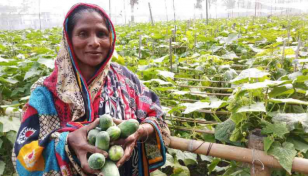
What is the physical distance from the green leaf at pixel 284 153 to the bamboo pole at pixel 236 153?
0.11 feet

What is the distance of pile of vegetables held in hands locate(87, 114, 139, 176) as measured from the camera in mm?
1019

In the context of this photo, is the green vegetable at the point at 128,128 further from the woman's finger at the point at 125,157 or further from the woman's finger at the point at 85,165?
the woman's finger at the point at 85,165

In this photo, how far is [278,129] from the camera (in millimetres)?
1438

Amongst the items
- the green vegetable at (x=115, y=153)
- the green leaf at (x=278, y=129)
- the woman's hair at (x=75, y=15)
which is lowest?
the green leaf at (x=278, y=129)

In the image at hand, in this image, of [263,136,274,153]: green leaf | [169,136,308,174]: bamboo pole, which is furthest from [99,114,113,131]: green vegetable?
[263,136,274,153]: green leaf

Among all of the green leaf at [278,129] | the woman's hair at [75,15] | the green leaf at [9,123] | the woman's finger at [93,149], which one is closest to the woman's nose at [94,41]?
the woman's hair at [75,15]

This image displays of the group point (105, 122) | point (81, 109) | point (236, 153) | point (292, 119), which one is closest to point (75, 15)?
point (81, 109)

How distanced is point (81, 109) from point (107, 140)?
32 cm

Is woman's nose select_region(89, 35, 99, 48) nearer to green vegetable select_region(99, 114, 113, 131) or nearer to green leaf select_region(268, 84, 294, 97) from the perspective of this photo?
green vegetable select_region(99, 114, 113, 131)

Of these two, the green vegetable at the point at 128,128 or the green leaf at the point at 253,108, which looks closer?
the green vegetable at the point at 128,128

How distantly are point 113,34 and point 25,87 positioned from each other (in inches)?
69.6

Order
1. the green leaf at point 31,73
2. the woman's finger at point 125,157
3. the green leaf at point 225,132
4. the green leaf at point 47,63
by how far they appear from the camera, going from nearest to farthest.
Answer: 1. the woman's finger at point 125,157
2. the green leaf at point 225,132
3. the green leaf at point 31,73
4. the green leaf at point 47,63

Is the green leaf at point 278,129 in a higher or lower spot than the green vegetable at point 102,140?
lower

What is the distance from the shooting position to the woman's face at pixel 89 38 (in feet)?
4.34
